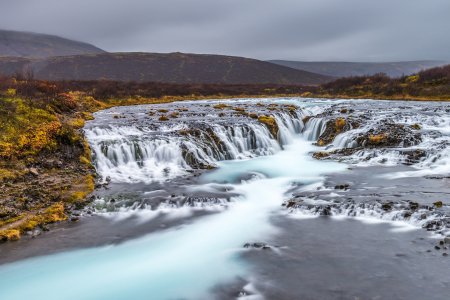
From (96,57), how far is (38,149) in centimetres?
12517

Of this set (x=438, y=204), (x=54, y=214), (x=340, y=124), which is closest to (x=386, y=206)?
(x=438, y=204)

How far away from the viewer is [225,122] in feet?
84.5

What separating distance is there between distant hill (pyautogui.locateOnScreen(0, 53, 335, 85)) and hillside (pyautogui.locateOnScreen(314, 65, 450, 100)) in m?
54.1

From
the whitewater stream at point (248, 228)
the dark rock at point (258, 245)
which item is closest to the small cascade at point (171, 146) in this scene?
the whitewater stream at point (248, 228)

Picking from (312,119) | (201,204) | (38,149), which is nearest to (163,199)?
(201,204)

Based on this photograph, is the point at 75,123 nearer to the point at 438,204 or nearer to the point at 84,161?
the point at 84,161

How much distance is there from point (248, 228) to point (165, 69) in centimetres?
11747

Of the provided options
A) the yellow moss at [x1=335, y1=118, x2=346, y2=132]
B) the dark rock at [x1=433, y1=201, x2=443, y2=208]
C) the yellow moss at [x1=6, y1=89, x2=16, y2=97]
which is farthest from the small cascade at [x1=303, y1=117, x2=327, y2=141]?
the yellow moss at [x1=6, y1=89, x2=16, y2=97]

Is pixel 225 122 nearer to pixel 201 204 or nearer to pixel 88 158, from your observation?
pixel 88 158

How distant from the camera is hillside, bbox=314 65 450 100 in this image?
143ft

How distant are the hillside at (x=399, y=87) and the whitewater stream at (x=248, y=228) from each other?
26051 mm

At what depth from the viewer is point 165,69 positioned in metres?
124

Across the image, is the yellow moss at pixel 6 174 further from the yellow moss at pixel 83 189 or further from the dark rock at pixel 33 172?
the yellow moss at pixel 83 189

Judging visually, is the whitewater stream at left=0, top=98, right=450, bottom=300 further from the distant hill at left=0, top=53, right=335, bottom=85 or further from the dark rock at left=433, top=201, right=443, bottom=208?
the distant hill at left=0, top=53, right=335, bottom=85
